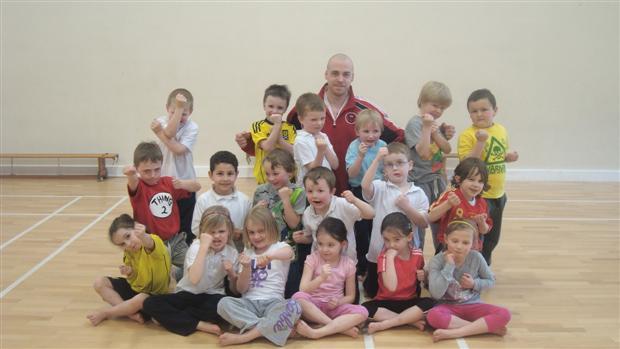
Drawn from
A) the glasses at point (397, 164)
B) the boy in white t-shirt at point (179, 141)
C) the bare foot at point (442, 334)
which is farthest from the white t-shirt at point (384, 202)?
the boy in white t-shirt at point (179, 141)

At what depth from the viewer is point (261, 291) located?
3.54 meters

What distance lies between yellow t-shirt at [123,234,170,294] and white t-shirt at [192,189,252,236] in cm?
27

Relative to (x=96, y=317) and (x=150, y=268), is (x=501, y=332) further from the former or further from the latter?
(x=96, y=317)

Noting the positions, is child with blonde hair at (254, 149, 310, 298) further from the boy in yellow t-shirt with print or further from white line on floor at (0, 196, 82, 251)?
white line on floor at (0, 196, 82, 251)

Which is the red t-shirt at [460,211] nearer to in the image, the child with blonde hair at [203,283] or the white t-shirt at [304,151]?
the white t-shirt at [304,151]

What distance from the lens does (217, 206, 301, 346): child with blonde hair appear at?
335 cm

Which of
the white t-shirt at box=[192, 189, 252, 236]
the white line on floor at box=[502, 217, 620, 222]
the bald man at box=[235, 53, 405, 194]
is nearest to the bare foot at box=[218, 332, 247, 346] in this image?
the white t-shirt at box=[192, 189, 252, 236]

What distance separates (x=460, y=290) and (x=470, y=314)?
0.49 feet

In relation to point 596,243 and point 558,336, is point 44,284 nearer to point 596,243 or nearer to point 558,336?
point 558,336

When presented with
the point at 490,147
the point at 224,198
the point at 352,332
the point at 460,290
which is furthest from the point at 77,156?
the point at 460,290

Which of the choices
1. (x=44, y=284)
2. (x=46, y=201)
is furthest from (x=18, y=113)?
(x=44, y=284)

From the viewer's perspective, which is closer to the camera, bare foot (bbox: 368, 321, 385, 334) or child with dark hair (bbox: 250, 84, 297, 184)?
bare foot (bbox: 368, 321, 385, 334)

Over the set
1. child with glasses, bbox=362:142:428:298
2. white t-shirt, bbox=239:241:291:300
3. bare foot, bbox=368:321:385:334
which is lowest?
bare foot, bbox=368:321:385:334

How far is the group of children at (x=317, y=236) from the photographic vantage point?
346cm
